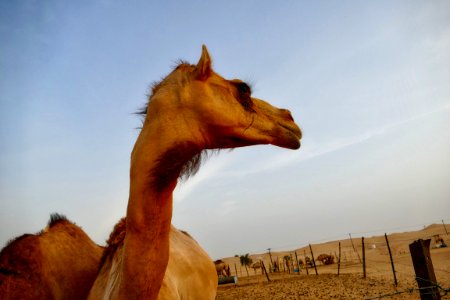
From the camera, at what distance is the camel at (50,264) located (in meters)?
3.34

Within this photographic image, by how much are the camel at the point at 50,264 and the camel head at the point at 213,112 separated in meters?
2.38

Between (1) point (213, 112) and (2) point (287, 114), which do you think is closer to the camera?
(1) point (213, 112)

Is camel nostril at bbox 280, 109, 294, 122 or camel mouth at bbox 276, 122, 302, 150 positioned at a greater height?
camel nostril at bbox 280, 109, 294, 122

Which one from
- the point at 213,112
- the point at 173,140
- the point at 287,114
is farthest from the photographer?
the point at 287,114

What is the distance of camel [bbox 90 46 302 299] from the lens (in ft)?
7.07

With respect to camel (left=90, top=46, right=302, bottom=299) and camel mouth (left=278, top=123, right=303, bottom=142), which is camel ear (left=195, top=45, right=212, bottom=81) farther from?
camel mouth (left=278, top=123, right=303, bottom=142)

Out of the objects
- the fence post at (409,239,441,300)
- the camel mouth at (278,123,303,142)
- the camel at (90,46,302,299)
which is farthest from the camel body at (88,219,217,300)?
the fence post at (409,239,441,300)

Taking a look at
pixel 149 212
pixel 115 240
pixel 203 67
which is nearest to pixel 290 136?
pixel 203 67

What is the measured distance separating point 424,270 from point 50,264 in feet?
15.5

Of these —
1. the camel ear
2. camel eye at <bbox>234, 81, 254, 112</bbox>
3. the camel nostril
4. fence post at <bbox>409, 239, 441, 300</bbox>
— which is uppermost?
the camel ear

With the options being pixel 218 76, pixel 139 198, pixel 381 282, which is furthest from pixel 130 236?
pixel 381 282

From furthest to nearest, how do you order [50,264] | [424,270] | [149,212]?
[424,270] < [50,264] < [149,212]

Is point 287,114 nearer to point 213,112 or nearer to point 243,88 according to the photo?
point 243,88

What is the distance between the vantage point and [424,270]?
435cm
